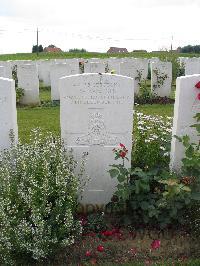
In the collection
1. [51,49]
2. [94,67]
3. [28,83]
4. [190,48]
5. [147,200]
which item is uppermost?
[190,48]

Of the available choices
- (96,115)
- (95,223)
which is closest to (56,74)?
(96,115)

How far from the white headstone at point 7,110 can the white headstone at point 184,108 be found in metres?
1.93

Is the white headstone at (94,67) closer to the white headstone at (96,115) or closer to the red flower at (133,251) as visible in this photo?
the white headstone at (96,115)

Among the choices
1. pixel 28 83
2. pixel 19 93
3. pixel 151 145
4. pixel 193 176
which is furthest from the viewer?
pixel 28 83

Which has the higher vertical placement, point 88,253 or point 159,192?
point 159,192

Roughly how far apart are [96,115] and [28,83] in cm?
794

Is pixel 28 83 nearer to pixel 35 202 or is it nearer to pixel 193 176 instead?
pixel 193 176

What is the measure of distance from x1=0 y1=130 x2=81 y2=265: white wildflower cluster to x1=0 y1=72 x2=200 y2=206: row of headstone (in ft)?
1.71

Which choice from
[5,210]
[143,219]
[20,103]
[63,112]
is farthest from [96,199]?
[20,103]

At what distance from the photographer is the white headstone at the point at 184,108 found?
4797mm

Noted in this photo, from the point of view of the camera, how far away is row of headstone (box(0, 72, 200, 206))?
4.83 meters

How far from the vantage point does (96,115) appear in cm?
491

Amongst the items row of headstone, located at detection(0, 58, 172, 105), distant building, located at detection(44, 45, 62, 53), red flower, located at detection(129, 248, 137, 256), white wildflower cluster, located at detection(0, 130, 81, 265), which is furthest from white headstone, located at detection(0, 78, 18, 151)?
distant building, located at detection(44, 45, 62, 53)

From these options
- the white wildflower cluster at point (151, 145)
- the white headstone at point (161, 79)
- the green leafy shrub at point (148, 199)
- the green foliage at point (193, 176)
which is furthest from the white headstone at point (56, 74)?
the green foliage at point (193, 176)
